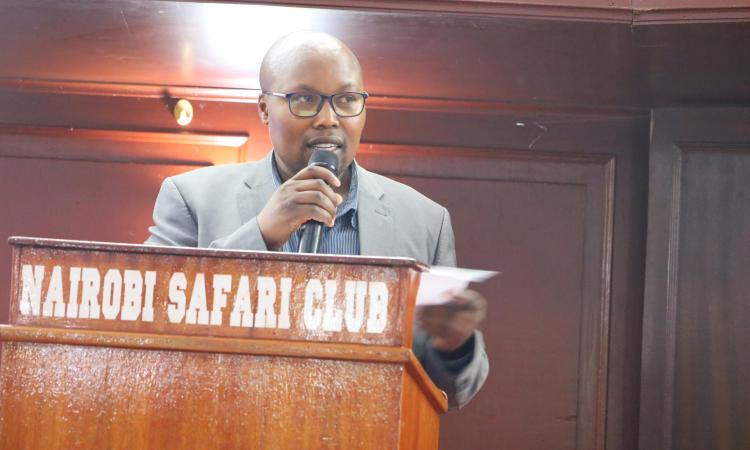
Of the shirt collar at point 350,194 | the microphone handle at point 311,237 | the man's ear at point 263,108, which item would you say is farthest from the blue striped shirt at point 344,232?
the microphone handle at point 311,237

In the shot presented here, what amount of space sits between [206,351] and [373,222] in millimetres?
873

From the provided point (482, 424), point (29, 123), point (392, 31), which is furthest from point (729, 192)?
point (29, 123)

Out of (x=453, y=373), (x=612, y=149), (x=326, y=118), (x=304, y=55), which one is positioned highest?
(x=612, y=149)

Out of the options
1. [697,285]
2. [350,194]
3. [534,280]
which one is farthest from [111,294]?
[697,285]

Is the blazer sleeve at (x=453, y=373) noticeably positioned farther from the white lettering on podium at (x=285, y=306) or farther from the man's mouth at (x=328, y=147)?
the man's mouth at (x=328, y=147)

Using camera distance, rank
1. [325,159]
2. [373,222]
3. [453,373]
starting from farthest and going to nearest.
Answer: [373,222] < [325,159] < [453,373]

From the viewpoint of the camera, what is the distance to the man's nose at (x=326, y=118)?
2039mm

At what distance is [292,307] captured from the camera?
131 centimetres

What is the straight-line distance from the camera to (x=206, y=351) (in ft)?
4.30

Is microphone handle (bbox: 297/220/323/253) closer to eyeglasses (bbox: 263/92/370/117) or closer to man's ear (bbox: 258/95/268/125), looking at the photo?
eyeglasses (bbox: 263/92/370/117)

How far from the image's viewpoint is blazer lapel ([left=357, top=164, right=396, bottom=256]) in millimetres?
2113

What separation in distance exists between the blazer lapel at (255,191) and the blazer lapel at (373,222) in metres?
0.18

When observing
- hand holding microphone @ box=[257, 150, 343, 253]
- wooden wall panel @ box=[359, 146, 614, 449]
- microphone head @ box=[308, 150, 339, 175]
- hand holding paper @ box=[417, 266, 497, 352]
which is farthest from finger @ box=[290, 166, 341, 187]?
wooden wall panel @ box=[359, 146, 614, 449]

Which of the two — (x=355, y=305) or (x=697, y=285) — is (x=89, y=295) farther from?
(x=697, y=285)
